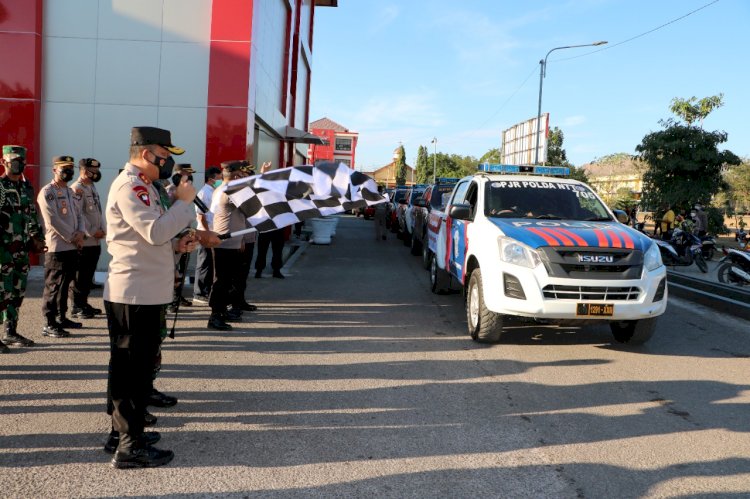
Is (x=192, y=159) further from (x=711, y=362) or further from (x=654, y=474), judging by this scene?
(x=654, y=474)

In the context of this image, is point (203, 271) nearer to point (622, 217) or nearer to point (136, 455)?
point (136, 455)

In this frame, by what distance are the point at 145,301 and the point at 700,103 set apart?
28.6 meters

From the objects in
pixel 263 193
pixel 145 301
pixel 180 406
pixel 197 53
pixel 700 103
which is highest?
pixel 700 103

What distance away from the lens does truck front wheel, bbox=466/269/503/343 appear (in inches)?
→ 270

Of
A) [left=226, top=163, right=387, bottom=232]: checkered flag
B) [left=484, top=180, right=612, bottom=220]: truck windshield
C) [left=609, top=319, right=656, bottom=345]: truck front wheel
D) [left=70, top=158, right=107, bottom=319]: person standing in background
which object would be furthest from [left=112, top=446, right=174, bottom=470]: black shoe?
[left=609, top=319, right=656, bottom=345]: truck front wheel

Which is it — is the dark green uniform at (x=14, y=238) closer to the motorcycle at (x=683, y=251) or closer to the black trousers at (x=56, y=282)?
the black trousers at (x=56, y=282)

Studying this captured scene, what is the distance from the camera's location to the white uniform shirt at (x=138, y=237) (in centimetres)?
369

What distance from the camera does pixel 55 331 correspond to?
22.1 feet

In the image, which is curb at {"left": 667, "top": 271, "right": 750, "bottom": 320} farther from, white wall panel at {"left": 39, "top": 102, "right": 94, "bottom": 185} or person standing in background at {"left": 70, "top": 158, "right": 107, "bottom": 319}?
white wall panel at {"left": 39, "top": 102, "right": 94, "bottom": 185}

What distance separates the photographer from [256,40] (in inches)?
506

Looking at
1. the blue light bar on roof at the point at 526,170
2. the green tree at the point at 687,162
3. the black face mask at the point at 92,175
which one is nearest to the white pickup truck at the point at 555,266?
the blue light bar on roof at the point at 526,170

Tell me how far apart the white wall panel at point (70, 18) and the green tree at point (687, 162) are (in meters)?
20.8

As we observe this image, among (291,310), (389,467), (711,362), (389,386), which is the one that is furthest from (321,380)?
(711,362)

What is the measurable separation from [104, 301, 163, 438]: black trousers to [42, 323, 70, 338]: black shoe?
10.7 feet
